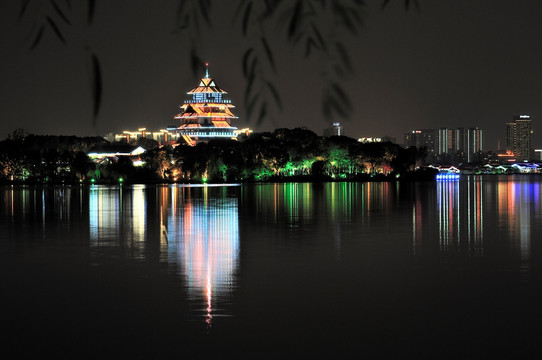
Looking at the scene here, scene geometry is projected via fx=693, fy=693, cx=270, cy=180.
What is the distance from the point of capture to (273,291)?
522 inches

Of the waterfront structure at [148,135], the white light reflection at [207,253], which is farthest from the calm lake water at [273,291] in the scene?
the waterfront structure at [148,135]

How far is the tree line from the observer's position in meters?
79.4

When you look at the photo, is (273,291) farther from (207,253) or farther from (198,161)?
(198,161)

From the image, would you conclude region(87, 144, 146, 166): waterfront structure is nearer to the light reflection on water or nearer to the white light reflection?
the light reflection on water

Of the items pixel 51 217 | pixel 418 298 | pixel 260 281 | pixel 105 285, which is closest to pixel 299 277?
pixel 260 281

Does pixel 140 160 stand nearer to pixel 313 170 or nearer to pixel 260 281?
pixel 313 170

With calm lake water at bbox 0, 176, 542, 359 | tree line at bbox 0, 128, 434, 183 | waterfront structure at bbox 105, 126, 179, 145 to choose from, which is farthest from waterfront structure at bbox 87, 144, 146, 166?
calm lake water at bbox 0, 176, 542, 359

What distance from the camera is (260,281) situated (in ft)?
47.0

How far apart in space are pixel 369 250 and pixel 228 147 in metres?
63.4

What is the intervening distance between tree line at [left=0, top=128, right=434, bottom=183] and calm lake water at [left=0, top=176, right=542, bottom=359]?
54.3 meters

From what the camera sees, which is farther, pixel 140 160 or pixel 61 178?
pixel 140 160

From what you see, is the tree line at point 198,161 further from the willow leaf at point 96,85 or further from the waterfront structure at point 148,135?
the willow leaf at point 96,85

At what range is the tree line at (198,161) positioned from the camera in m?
79.4

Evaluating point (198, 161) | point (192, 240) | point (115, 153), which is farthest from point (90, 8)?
point (115, 153)
